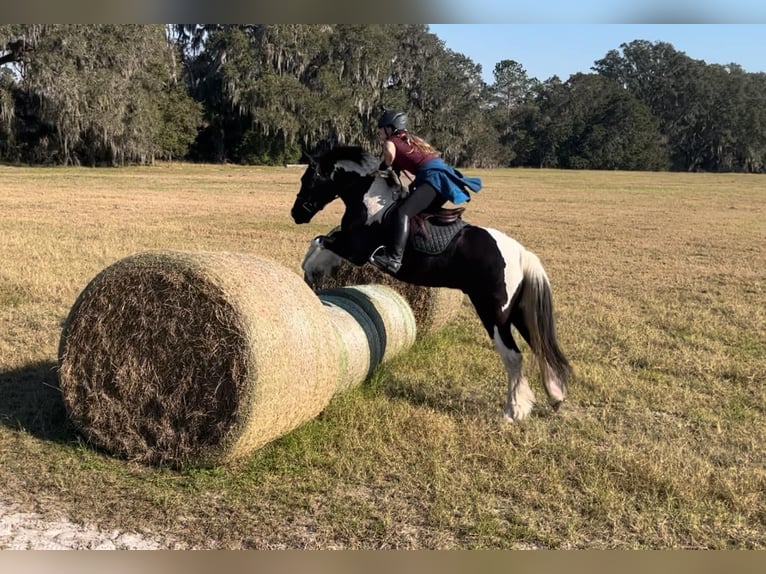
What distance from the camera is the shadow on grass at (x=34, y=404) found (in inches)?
202

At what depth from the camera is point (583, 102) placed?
82188 millimetres

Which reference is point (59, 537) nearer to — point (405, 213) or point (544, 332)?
point (405, 213)

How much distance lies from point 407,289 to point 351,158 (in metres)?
2.01

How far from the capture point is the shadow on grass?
513cm

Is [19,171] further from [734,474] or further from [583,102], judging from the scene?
[583,102]

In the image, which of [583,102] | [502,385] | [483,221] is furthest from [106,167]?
[583,102]

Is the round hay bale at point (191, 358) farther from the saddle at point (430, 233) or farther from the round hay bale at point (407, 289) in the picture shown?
the round hay bale at point (407, 289)

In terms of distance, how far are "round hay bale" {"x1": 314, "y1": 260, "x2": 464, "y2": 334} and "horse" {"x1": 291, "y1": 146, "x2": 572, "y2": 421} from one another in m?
1.59

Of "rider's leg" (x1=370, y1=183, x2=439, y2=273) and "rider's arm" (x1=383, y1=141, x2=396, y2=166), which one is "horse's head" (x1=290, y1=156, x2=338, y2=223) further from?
"rider's leg" (x1=370, y1=183, x2=439, y2=273)

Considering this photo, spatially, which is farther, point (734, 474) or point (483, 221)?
point (483, 221)

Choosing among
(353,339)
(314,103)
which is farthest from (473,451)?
(314,103)

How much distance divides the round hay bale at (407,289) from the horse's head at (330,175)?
1.26m

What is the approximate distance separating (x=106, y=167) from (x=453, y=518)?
143 feet

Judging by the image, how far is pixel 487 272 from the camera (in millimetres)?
5543
